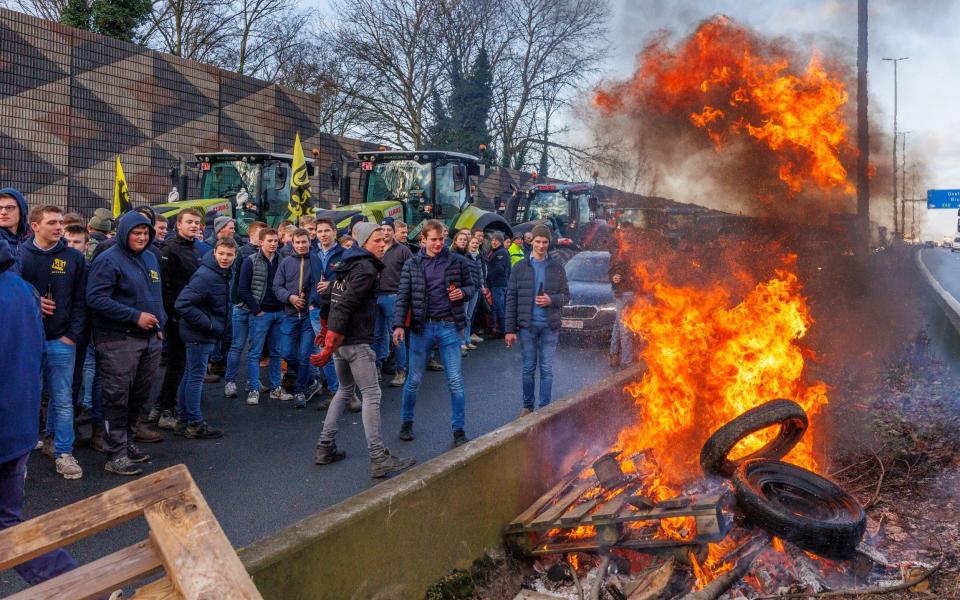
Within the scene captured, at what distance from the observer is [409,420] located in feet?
23.0

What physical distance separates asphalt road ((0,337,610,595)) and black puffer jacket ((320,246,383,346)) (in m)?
1.21

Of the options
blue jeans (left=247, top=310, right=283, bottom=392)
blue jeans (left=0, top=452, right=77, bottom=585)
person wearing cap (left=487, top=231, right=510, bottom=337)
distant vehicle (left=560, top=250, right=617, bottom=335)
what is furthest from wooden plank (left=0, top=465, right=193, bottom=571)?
person wearing cap (left=487, top=231, right=510, bottom=337)

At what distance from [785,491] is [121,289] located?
17.8 ft

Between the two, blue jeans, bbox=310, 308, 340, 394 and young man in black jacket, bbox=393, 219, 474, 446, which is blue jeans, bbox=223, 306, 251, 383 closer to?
blue jeans, bbox=310, 308, 340, 394

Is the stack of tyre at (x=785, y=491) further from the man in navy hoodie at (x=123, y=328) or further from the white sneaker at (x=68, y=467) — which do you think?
the white sneaker at (x=68, y=467)

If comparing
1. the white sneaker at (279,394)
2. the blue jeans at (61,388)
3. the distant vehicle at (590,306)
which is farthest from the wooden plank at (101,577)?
the distant vehicle at (590,306)

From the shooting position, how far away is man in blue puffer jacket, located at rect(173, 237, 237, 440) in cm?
693

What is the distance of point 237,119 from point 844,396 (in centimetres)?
1651

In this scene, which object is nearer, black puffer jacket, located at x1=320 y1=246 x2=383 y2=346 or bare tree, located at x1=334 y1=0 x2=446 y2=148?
black puffer jacket, located at x1=320 y1=246 x2=383 y2=346

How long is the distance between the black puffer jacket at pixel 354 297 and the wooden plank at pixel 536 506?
6.26ft

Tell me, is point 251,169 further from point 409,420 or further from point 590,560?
point 590,560

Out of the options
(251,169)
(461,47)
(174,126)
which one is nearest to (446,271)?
(251,169)

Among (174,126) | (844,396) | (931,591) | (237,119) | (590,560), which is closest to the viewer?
(931,591)

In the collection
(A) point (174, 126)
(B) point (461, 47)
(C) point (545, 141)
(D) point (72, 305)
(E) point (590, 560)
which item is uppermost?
(B) point (461, 47)
